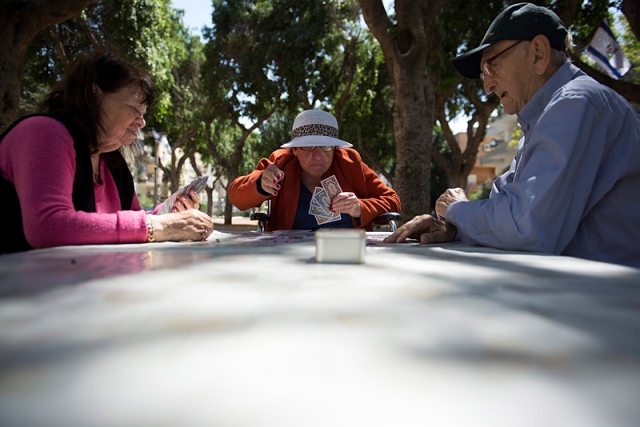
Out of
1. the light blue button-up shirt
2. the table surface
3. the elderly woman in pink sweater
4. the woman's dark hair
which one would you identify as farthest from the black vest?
the light blue button-up shirt

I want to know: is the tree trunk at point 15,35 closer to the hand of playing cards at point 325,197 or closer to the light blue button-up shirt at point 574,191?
the hand of playing cards at point 325,197

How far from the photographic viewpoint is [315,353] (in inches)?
17.4

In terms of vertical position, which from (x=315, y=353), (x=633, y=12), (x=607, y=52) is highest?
(x=633, y=12)

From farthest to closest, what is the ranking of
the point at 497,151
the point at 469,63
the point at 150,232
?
the point at 497,151 → the point at 469,63 → the point at 150,232

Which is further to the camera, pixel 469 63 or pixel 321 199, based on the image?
pixel 321 199

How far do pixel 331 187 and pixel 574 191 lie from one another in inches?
68.5

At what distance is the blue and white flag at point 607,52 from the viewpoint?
7746 mm

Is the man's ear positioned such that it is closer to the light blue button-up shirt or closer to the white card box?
the light blue button-up shirt

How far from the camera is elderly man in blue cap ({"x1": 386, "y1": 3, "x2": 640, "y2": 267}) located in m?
1.56

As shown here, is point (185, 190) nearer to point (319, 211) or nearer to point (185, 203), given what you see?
point (185, 203)

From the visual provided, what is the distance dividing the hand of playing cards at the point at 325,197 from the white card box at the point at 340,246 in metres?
2.02

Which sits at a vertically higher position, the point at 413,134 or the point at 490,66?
the point at 413,134

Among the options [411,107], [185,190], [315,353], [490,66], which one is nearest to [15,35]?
[185,190]

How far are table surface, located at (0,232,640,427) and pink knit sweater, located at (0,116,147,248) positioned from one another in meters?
0.89
